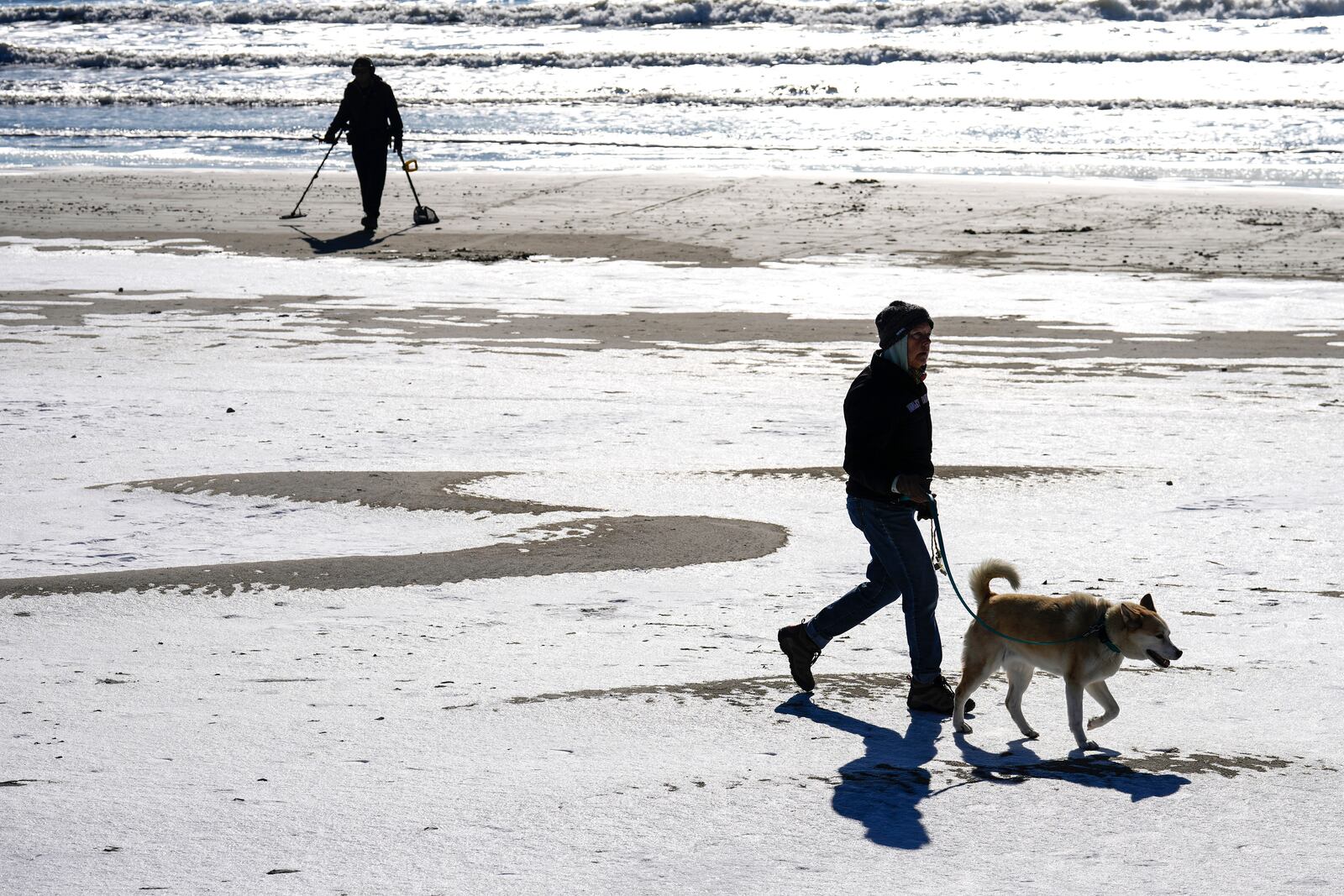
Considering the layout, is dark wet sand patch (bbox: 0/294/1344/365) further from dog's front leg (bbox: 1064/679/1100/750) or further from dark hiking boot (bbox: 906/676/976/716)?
dog's front leg (bbox: 1064/679/1100/750)

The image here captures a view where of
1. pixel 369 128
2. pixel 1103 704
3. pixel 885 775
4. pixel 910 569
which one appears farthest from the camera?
pixel 369 128

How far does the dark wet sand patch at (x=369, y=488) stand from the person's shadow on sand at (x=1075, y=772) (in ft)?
11.4

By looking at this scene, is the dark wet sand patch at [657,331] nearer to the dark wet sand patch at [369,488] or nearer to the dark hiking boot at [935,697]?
the dark wet sand patch at [369,488]

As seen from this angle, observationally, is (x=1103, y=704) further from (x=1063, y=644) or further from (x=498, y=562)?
(x=498, y=562)

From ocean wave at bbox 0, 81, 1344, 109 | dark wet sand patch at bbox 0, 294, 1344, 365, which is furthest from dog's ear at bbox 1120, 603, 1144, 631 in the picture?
ocean wave at bbox 0, 81, 1344, 109

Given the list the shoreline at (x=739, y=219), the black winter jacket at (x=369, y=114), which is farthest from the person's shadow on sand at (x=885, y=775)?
the black winter jacket at (x=369, y=114)

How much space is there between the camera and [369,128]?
20922mm

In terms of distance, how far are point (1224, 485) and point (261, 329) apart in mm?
8824

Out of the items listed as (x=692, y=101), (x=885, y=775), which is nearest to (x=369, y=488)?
(x=885, y=775)

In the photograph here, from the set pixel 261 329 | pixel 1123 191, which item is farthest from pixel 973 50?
pixel 261 329

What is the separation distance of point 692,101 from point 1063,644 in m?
38.7

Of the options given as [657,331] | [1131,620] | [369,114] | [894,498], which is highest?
[369,114]

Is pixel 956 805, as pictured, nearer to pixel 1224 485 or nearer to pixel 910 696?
pixel 910 696

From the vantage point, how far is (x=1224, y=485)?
29.6 feet
